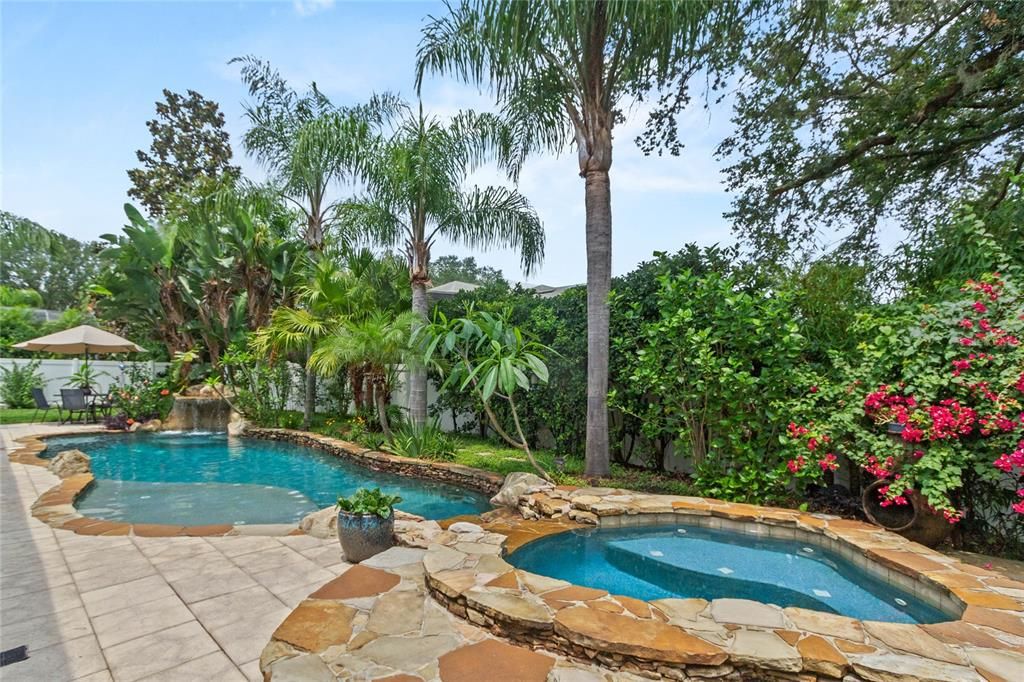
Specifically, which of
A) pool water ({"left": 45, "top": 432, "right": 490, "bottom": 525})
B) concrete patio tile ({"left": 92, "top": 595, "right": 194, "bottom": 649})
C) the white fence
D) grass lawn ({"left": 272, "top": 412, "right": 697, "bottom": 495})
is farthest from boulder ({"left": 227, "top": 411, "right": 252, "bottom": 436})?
concrete patio tile ({"left": 92, "top": 595, "right": 194, "bottom": 649})

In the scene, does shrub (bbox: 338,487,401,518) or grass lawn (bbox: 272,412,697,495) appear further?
grass lawn (bbox: 272,412,697,495)

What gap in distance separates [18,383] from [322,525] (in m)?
15.8

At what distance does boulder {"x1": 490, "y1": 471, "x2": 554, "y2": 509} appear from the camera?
5597 mm

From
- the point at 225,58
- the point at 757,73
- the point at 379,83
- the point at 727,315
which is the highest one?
the point at 225,58

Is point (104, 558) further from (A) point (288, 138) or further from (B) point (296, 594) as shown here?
(A) point (288, 138)

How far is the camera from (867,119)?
7.74m

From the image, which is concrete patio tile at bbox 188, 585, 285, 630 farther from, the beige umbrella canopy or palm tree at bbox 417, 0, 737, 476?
the beige umbrella canopy

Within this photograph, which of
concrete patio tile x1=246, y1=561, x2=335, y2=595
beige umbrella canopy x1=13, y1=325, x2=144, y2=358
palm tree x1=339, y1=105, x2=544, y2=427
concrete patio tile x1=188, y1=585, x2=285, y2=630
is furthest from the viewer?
beige umbrella canopy x1=13, y1=325, x2=144, y2=358

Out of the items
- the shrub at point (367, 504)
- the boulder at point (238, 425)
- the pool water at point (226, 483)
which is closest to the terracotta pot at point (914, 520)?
the pool water at point (226, 483)

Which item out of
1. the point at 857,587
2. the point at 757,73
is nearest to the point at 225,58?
the point at 757,73

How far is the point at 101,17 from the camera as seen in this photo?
6.42 meters

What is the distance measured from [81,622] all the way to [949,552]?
6.89m

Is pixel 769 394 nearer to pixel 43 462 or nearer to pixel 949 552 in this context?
pixel 949 552

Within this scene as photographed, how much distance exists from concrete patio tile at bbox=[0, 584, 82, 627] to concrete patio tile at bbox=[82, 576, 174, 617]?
0.29ft
